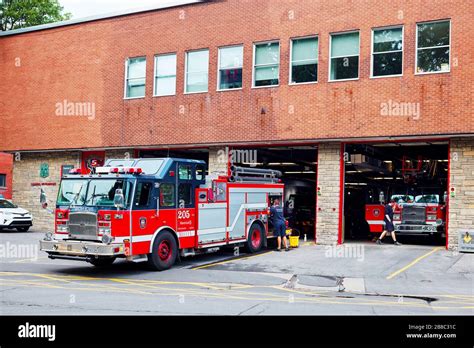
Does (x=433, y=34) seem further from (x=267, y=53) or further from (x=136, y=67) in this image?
(x=136, y=67)

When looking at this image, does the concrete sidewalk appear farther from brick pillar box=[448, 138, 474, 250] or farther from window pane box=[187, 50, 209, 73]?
window pane box=[187, 50, 209, 73]

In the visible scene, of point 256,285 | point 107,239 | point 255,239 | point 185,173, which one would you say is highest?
point 185,173

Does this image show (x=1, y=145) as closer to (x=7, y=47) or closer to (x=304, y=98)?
(x=7, y=47)

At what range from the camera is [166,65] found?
25359mm

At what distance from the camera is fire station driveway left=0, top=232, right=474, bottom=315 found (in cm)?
997

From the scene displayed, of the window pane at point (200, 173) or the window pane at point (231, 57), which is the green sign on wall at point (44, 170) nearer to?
the window pane at point (231, 57)

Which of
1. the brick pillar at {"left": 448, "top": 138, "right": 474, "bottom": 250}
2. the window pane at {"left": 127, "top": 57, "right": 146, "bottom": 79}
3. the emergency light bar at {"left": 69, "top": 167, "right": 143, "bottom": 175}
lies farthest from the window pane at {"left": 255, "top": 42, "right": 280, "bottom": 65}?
the emergency light bar at {"left": 69, "top": 167, "right": 143, "bottom": 175}

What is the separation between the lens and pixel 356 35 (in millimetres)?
21391

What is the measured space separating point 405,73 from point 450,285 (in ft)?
30.0

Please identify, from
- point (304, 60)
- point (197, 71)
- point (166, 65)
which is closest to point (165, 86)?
point (166, 65)

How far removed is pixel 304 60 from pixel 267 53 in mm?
1635

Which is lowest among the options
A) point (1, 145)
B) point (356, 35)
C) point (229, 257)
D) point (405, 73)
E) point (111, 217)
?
point (229, 257)
